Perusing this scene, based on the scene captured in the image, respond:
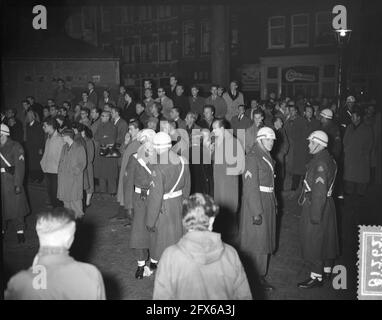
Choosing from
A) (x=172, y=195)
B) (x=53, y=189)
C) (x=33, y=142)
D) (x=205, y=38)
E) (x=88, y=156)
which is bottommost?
(x=53, y=189)

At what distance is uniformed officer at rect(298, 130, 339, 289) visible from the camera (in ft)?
18.7

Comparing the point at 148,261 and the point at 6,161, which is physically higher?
the point at 6,161

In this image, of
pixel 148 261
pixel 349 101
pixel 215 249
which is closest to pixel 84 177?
pixel 148 261

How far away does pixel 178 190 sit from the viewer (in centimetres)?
590

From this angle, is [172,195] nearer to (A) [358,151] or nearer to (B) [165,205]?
(B) [165,205]

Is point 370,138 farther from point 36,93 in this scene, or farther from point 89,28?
point 89,28

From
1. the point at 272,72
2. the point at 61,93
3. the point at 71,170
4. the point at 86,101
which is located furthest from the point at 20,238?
the point at 272,72

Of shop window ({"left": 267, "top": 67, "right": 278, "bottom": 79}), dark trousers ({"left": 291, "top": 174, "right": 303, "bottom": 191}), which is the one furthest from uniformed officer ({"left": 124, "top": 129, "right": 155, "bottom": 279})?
shop window ({"left": 267, "top": 67, "right": 278, "bottom": 79})

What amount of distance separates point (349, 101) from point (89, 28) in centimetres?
2559

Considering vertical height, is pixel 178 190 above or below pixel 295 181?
above

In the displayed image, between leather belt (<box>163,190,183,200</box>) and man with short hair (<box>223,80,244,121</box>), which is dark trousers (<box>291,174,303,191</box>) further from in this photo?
leather belt (<box>163,190,183,200</box>)

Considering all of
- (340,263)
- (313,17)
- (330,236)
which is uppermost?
(313,17)

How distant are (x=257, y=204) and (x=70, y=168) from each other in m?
3.77

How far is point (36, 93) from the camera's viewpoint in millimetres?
14609
